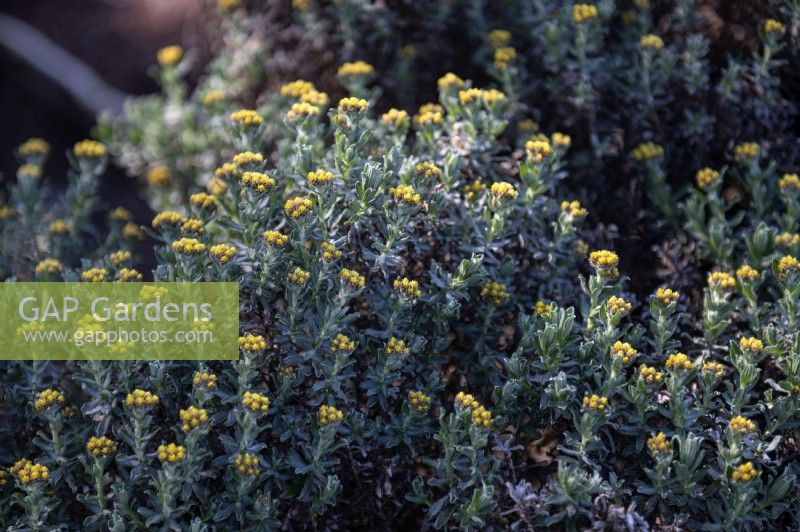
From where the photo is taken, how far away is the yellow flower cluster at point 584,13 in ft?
12.1

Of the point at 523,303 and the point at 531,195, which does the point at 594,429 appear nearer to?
the point at 523,303

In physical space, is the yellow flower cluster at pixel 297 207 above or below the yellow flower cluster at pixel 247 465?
above

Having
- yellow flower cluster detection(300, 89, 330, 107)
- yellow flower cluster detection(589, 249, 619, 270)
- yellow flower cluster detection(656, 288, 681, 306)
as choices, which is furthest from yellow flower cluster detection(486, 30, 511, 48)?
yellow flower cluster detection(656, 288, 681, 306)

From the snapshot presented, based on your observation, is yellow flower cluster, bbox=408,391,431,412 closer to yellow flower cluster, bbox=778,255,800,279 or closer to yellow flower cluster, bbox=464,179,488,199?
yellow flower cluster, bbox=464,179,488,199

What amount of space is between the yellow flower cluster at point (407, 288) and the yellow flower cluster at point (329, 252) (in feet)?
0.68

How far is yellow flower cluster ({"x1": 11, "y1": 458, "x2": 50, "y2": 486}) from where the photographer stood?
2546mm

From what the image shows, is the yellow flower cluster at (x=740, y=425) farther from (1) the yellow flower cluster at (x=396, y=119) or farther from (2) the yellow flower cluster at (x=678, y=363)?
(1) the yellow flower cluster at (x=396, y=119)

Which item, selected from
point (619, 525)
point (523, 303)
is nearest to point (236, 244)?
point (523, 303)

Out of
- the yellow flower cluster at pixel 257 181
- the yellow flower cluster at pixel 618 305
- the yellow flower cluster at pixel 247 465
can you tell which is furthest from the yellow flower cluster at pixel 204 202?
the yellow flower cluster at pixel 618 305

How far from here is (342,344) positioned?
264 centimetres

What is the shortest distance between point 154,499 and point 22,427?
70 centimetres

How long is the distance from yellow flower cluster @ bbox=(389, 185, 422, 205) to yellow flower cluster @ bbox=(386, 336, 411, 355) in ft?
1.46

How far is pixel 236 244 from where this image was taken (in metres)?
2.92

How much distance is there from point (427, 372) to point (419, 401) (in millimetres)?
258
